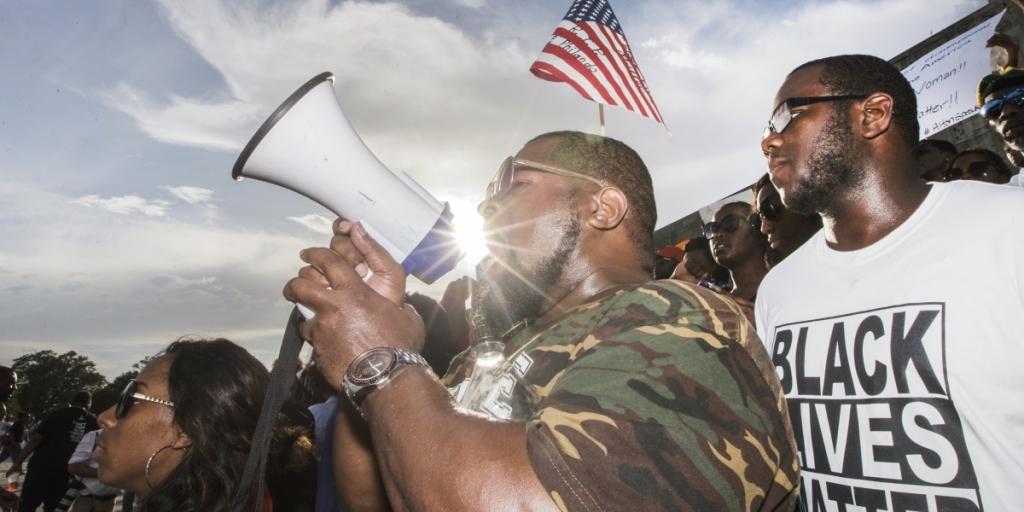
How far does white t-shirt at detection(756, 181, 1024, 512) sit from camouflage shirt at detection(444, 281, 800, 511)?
0.48m

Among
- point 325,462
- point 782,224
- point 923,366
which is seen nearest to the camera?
point 923,366

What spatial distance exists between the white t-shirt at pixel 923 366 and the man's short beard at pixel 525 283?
837mm

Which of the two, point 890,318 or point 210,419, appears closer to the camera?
point 890,318

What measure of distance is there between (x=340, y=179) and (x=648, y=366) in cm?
116

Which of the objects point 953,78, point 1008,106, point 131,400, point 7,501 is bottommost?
point 7,501

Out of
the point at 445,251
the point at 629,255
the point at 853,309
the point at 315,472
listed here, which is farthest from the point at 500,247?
the point at 315,472

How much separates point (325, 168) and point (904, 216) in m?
1.96

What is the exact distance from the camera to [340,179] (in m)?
1.72

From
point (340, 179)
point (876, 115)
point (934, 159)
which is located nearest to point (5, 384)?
point (340, 179)

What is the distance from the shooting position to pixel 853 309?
1.73 meters

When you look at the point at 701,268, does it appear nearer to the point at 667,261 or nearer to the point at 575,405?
the point at 667,261

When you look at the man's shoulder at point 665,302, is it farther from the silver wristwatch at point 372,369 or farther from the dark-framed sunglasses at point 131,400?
the dark-framed sunglasses at point 131,400

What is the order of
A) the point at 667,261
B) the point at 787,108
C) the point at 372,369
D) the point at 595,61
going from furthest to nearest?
1. the point at 667,261
2. the point at 595,61
3. the point at 787,108
4. the point at 372,369

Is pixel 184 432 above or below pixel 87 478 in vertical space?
above
